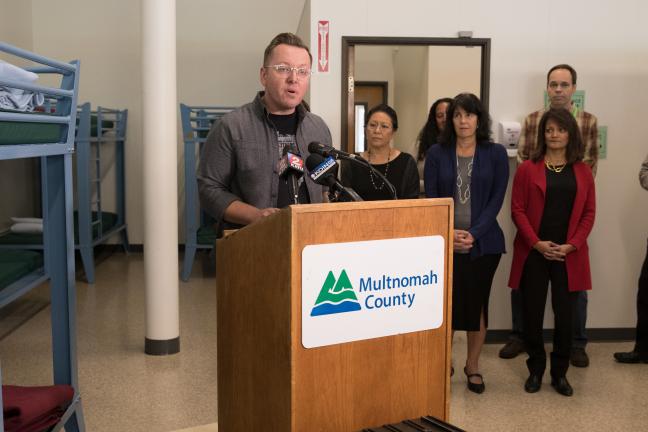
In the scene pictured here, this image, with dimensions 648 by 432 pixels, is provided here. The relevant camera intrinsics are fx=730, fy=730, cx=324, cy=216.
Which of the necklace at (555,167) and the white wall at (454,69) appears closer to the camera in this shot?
the necklace at (555,167)

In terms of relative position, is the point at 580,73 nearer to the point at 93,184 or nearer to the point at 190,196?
the point at 190,196

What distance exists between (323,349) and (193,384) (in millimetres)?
2563

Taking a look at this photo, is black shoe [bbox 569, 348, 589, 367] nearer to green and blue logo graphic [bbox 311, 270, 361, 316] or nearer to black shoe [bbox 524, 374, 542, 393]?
black shoe [bbox 524, 374, 542, 393]

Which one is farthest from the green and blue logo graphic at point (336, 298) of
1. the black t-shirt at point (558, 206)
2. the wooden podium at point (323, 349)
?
the black t-shirt at point (558, 206)

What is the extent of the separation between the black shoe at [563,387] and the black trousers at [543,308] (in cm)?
3

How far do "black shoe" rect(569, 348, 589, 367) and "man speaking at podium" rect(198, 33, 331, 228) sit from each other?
2.54 meters

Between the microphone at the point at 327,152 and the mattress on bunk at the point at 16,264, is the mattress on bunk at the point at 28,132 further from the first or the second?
the mattress on bunk at the point at 16,264

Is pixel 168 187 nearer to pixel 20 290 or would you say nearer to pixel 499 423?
pixel 20 290

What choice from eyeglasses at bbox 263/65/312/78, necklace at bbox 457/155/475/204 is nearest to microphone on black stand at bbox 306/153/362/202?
eyeglasses at bbox 263/65/312/78

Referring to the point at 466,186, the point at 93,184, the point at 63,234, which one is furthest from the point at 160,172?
the point at 93,184

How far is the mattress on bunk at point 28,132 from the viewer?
228 centimetres

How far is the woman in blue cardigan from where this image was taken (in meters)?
3.82

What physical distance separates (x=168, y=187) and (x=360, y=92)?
9.11ft

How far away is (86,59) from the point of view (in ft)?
26.5
